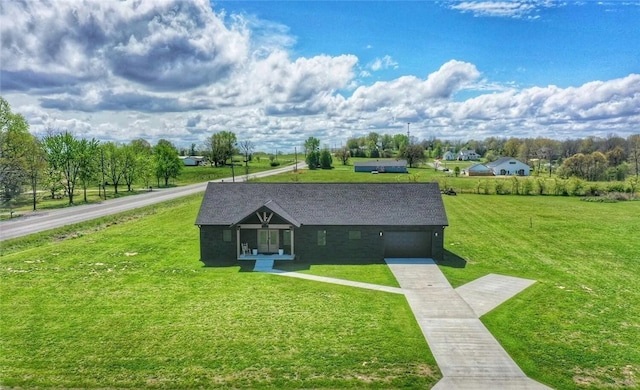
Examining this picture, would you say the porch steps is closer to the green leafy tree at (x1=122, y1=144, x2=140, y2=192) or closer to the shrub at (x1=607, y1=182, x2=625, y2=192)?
the green leafy tree at (x1=122, y1=144, x2=140, y2=192)

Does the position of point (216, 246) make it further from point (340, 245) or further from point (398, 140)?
point (398, 140)

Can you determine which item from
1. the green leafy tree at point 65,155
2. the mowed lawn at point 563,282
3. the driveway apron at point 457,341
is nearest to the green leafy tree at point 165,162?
the green leafy tree at point 65,155

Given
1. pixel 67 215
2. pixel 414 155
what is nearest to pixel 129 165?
pixel 67 215

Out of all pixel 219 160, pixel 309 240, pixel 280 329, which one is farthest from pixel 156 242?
pixel 219 160

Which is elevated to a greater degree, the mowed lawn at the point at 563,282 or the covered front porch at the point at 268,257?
the covered front porch at the point at 268,257

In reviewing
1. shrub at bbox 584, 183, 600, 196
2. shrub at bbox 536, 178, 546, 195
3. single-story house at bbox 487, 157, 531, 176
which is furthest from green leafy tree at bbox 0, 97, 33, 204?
single-story house at bbox 487, 157, 531, 176

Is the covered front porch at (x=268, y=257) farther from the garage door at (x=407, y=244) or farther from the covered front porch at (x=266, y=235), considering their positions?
the garage door at (x=407, y=244)
